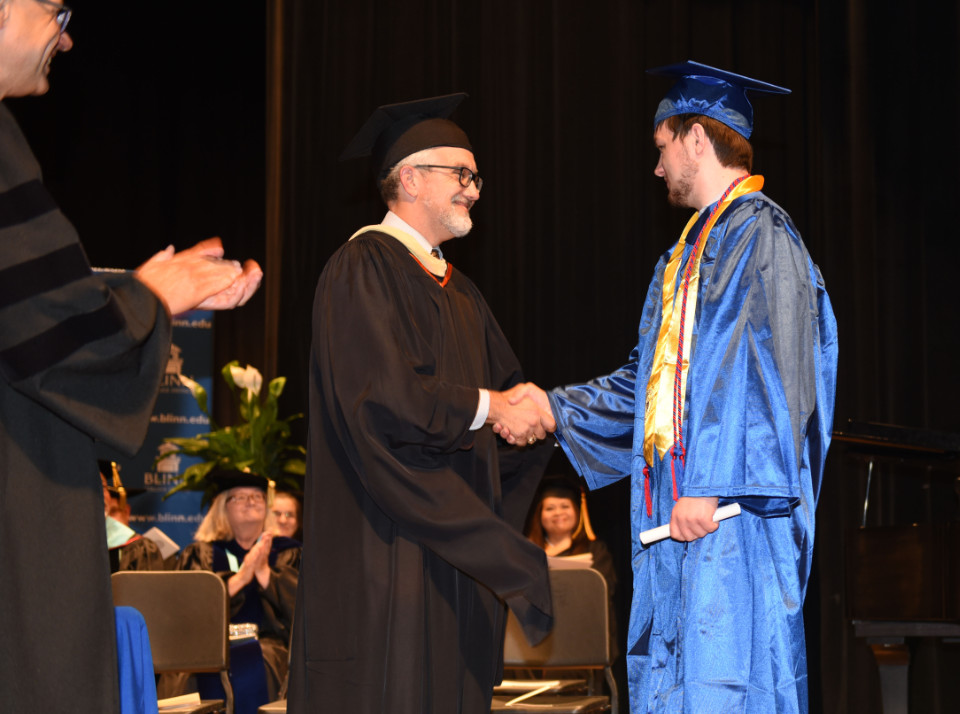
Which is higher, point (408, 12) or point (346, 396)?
point (408, 12)

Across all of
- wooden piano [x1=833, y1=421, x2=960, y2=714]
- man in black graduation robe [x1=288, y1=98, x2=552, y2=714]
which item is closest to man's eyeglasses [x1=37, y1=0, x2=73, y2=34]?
man in black graduation robe [x1=288, y1=98, x2=552, y2=714]

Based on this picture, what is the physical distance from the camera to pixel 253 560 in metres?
6.84

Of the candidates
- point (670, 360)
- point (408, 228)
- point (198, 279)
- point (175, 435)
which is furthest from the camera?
point (175, 435)

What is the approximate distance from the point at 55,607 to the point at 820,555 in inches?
Answer: 225

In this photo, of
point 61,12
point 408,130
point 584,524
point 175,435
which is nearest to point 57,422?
point 61,12

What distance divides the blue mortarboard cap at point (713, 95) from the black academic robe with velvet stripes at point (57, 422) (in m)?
1.92

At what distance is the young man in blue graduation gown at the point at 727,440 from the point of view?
2.75 m

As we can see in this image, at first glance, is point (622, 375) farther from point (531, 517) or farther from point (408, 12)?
point (408, 12)

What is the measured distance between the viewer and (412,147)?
12.7 feet

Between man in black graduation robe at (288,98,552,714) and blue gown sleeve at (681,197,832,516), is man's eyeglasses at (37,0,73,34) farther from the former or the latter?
blue gown sleeve at (681,197,832,516)

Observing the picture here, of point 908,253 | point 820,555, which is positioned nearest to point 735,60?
point 908,253

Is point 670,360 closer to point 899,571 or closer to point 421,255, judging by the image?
point 421,255

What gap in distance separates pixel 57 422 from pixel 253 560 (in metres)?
5.15

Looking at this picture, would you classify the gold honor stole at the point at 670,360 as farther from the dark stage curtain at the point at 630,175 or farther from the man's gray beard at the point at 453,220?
the dark stage curtain at the point at 630,175
